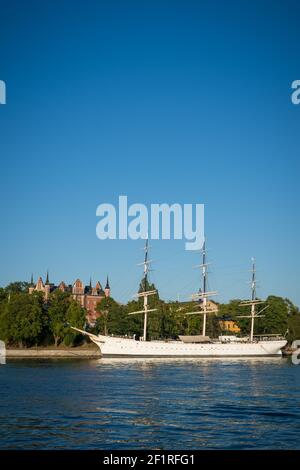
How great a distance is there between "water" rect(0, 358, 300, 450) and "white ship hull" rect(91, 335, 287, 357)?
147 ft

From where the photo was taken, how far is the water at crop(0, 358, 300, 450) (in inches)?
1008

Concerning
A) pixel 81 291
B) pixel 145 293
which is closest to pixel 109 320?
pixel 145 293

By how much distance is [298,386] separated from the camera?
48875mm

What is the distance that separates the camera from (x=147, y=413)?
33.2 m

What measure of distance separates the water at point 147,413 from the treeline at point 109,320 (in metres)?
47.5

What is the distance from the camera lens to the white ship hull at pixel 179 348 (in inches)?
3883

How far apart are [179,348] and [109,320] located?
19591mm

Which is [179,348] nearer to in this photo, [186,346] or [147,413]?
[186,346]

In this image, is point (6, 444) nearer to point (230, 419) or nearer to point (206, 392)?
point (230, 419)

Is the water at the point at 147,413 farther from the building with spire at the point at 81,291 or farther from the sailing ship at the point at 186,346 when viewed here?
the building with spire at the point at 81,291

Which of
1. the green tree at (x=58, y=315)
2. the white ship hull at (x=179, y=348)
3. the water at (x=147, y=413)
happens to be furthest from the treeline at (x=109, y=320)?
the water at (x=147, y=413)

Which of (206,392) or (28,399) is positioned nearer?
(28,399)

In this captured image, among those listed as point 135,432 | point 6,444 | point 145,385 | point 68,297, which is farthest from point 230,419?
point 68,297
